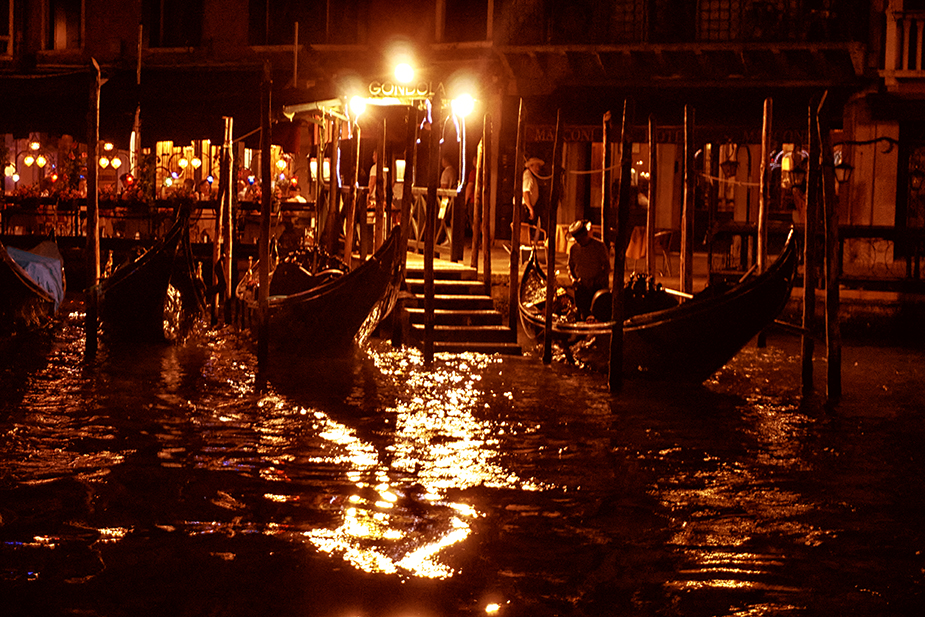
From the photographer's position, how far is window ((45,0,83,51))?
21609 millimetres

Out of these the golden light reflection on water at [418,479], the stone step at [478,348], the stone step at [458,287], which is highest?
the stone step at [458,287]

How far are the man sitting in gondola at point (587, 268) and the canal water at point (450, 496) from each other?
54.5 inches

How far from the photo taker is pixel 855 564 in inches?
221

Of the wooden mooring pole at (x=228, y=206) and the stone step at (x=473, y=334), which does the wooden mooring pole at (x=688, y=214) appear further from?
the wooden mooring pole at (x=228, y=206)

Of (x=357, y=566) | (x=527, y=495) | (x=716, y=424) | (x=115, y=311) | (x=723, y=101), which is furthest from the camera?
(x=723, y=101)

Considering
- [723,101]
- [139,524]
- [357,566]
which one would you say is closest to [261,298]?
[139,524]

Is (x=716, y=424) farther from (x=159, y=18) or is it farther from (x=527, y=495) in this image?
(x=159, y=18)

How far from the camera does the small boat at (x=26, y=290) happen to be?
43.6 ft

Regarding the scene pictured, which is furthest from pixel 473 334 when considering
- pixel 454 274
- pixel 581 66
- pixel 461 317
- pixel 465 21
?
pixel 465 21

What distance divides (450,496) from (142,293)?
7.51 m

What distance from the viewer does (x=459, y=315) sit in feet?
42.8

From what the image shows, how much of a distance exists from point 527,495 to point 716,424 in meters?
2.98

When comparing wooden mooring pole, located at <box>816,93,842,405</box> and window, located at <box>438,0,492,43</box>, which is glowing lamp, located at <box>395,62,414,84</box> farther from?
window, located at <box>438,0,492,43</box>

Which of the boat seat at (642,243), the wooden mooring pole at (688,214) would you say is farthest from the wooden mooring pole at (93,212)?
the boat seat at (642,243)
